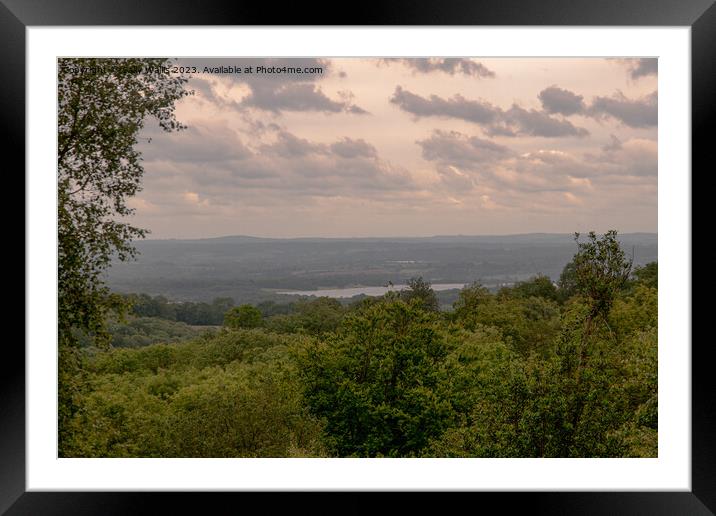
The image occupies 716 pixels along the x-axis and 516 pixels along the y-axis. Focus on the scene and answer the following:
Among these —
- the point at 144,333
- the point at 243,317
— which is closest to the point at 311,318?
the point at 243,317

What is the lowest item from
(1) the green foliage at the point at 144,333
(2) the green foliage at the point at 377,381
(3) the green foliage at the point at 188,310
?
(2) the green foliage at the point at 377,381

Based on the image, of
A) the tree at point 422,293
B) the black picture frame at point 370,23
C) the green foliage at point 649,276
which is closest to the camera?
the black picture frame at point 370,23

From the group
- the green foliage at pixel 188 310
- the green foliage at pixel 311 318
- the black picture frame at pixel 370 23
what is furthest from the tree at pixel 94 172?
the green foliage at pixel 311 318

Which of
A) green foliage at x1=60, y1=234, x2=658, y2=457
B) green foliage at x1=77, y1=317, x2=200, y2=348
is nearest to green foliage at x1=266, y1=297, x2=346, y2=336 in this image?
green foliage at x1=60, y1=234, x2=658, y2=457

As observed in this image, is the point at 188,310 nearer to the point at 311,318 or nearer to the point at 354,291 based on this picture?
the point at 311,318

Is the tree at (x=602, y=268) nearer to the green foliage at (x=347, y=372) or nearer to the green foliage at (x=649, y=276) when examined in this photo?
the green foliage at (x=347, y=372)

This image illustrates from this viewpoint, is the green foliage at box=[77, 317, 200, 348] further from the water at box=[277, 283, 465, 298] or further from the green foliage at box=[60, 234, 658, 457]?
the water at box=[277, 283, 465, 298]

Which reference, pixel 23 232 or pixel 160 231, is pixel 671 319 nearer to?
pixel 23 232
